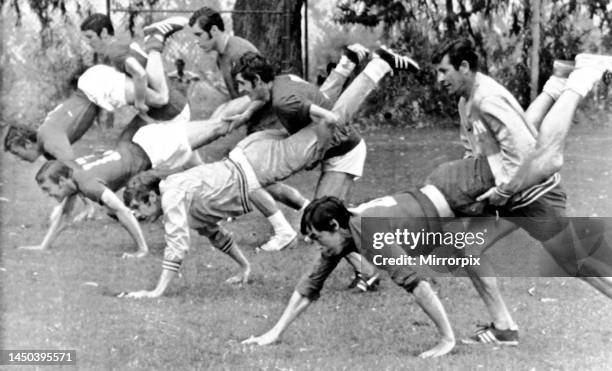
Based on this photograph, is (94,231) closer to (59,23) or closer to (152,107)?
(152,107)

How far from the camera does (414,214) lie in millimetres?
4949

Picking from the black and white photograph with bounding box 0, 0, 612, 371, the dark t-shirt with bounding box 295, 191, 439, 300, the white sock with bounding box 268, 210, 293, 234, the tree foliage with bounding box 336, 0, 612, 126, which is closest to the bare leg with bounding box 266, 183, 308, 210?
the black and white photograph with bounding box 0, 0, 612, 371

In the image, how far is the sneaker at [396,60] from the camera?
5969 mm

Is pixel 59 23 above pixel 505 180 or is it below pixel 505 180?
below

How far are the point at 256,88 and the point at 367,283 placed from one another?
1.23 meters

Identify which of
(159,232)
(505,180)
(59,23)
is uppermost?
(505,180)

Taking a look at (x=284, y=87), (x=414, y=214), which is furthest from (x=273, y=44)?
(x=414, y=214)

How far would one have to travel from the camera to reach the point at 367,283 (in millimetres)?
5965

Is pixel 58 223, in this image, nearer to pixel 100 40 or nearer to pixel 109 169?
pixel 109 169

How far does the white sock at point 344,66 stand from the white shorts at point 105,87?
176 centimetres

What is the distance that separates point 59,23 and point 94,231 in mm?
3836

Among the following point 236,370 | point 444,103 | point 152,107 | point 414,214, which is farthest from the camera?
point 444,103

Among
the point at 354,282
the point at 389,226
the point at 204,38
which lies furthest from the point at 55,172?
the point at 389,226

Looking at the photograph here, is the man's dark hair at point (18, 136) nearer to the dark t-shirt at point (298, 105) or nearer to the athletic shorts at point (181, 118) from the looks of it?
the athletic shorts at point (181, 118)
